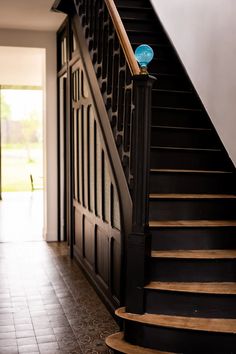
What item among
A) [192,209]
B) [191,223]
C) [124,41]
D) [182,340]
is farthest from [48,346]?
[124,41]

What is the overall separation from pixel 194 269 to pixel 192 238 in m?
0.29

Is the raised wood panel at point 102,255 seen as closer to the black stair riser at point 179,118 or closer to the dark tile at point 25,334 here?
the dark tile at point 25,334

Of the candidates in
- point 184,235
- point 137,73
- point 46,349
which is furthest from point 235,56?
point 46,349

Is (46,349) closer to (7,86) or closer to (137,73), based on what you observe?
(137,73)

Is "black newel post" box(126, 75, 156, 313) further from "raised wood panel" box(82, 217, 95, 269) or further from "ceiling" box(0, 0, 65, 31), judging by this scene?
"ceiling" box(0, 0, 65, 31)

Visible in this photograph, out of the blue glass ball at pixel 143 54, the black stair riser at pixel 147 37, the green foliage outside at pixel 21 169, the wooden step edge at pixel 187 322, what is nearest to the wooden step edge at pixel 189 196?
the wooden step edge at pixel 187 322

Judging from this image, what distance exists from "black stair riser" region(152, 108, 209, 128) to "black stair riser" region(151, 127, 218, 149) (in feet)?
0.57

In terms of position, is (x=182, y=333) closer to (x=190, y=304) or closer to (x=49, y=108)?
(x=190, y=304)

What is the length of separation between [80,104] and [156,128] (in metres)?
1.40

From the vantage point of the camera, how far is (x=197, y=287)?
3.48 m

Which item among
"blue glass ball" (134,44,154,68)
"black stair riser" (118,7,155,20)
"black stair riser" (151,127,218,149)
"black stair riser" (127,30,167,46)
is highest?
"black stair riser" (118,7,155,20)

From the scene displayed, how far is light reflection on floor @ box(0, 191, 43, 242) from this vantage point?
7.78m

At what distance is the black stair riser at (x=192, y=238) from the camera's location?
3.78 m

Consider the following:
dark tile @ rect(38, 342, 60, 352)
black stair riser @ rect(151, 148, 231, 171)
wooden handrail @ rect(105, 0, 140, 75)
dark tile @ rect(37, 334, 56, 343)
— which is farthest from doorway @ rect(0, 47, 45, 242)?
dark tile @ rect(38, 342, 60, 352)
